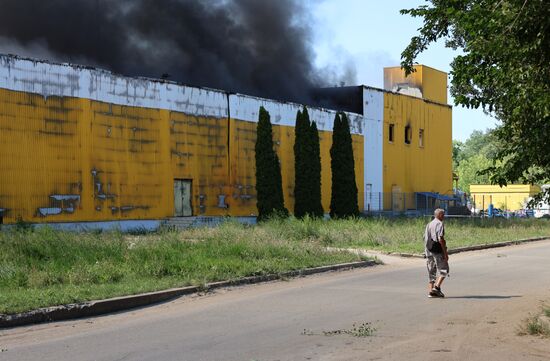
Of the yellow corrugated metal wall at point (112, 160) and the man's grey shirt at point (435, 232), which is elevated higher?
the yellow corrugated metal wall at point (112, 160)

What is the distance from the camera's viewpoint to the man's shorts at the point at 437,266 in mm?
12727

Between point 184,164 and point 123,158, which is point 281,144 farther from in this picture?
point 123,158

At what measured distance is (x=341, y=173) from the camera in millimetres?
44344

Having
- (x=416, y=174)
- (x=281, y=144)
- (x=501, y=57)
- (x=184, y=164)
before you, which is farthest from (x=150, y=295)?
(x=416, y=174)

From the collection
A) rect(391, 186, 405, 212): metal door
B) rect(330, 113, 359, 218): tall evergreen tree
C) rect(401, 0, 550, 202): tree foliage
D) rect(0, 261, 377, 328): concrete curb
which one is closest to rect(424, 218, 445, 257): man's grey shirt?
rect(401, 0, 550, 202): tree foliage

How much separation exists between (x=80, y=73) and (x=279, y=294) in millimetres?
21087

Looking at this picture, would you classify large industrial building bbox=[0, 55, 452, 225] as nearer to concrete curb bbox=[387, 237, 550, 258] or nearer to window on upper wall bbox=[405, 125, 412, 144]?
window on upper wall bbox=[405, 125, 412, 144]

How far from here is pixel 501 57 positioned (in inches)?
363

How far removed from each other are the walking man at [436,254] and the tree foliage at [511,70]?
1926mm

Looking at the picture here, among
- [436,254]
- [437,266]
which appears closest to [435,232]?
[436,254]

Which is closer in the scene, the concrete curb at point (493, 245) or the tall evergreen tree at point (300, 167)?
the concrete curb at point (493, 245)

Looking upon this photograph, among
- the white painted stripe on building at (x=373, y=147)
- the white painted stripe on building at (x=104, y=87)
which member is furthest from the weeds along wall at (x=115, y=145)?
the white painted stripe on building at (x=373, y=147)

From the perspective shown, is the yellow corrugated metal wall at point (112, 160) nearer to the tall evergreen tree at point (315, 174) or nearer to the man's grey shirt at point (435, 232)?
the tall evergreen tree at point (315, 174)

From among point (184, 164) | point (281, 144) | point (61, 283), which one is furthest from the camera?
point (281, 144)
